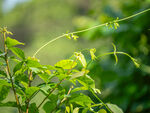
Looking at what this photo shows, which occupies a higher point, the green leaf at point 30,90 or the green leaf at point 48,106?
the green leaf at point 30,90

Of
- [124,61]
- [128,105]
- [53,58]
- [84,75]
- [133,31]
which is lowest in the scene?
[53,58]

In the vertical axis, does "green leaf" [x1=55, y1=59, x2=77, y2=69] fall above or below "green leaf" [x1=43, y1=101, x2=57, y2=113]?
above

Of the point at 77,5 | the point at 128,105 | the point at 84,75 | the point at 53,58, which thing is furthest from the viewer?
the point at 77,5

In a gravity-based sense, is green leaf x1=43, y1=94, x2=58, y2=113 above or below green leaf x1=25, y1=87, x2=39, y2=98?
below

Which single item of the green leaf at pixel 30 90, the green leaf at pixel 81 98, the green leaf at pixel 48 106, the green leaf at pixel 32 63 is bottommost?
the green leaf at pixel 48 106

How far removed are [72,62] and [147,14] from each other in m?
0.97

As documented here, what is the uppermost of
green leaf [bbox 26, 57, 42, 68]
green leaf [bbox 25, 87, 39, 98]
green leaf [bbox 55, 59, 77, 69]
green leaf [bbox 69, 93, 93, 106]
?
green leaf [bbox 26, 57, 42, 68]

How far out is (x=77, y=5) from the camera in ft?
30.9

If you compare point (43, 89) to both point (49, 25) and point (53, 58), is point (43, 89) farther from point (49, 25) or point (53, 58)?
point (49, 25)

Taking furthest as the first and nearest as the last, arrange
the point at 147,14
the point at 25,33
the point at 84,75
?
1. the point at 25,33
2. the point at 147,14
3. the point at 84,75

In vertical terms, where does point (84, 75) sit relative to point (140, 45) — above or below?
above

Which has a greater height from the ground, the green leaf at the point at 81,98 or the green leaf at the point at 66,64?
the green leaf at the point at 66,64

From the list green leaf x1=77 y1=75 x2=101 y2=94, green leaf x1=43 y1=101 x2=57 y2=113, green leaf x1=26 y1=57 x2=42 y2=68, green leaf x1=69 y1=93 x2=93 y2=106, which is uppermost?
green leaf x1=26 y1=57 x2=42 y2=68

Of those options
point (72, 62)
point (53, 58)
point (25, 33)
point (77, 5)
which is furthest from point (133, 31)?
point (77, 5)
